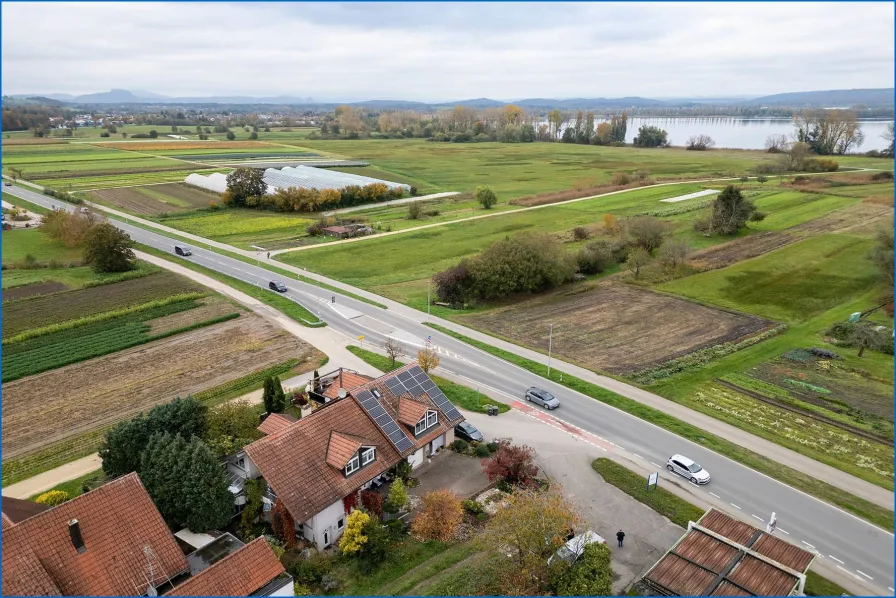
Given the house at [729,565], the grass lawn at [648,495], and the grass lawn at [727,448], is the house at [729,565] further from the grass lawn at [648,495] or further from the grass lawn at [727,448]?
the grass lawn at [727,448]

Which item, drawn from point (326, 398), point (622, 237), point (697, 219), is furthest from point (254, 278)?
point (697, 219)

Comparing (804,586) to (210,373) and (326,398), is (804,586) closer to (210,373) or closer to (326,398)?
(326,398)

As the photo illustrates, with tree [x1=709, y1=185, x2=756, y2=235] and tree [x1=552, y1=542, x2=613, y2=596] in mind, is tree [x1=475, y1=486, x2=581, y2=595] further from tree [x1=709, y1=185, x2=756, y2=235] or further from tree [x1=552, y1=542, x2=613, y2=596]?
tree [x1=709, y1=185, x2=756, y2=235]

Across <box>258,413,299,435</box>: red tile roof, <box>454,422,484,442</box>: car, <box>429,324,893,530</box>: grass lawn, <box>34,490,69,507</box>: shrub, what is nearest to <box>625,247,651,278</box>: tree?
<box>429,324,893,530</box>: grass lawn

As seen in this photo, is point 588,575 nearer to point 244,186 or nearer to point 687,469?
point 687,469

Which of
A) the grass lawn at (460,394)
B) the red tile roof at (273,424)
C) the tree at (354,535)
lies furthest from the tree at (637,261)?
the tree at (354,535)

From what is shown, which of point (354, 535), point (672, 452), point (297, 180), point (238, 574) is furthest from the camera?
point (297, 180)

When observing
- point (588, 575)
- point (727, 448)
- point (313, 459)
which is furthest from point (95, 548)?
point (727, 448)
